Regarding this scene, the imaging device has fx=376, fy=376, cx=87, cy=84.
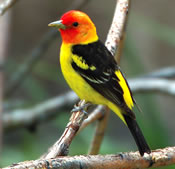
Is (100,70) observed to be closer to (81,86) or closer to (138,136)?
(81,86)

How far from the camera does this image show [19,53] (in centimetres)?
707

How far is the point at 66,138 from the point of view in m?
2.26

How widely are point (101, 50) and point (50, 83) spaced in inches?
166

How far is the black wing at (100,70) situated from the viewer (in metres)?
2.90

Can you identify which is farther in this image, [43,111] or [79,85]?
[43,111]

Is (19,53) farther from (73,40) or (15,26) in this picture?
(73,40)

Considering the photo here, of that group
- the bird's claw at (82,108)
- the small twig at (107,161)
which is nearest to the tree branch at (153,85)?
the bird's claw at (82,108)

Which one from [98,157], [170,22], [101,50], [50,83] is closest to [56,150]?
[98,157]

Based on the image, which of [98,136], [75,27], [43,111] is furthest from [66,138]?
[43,111]

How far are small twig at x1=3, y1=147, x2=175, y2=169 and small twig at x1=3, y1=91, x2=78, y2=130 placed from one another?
230 cm

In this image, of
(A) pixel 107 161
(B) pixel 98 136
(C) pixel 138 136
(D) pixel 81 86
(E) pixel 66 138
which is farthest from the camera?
(B) pixel 98 136

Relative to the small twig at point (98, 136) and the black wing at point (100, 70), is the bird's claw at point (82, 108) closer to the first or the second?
the black wing at point (100, 70)

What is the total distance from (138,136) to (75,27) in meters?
1.11

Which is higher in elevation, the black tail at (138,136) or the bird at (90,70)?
the bird at (90,70)
